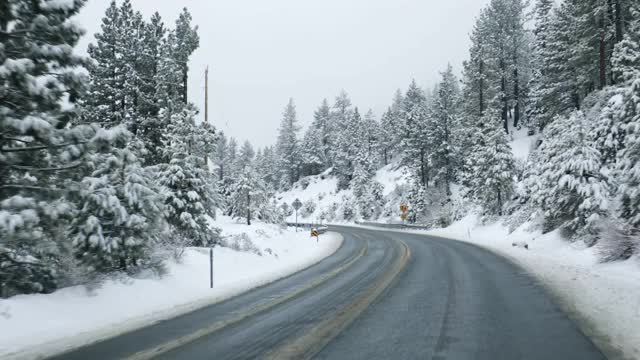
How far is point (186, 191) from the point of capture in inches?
803

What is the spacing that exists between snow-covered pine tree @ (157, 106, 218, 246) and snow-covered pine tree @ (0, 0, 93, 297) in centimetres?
1004

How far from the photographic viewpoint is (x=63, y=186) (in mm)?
8898

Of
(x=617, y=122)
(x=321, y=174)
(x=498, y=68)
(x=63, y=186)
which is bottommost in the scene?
(x=63, y=186)

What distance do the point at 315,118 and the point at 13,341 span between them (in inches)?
4065

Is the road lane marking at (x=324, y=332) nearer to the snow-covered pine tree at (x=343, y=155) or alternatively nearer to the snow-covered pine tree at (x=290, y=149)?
the snow-covered pine tree at (x=343, y=155)

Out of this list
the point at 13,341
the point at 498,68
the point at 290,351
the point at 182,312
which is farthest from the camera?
the point at 498,68

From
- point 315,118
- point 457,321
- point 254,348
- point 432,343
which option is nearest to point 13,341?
point 254,348

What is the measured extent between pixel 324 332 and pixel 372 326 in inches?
35.3

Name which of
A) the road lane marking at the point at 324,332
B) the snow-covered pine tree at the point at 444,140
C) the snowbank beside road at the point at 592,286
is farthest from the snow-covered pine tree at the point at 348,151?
the road lane marking at the point at 324,332

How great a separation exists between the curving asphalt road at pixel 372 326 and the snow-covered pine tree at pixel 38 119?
2498 mm

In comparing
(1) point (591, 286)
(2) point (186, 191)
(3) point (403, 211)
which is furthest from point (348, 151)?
(1) point (591, 286)

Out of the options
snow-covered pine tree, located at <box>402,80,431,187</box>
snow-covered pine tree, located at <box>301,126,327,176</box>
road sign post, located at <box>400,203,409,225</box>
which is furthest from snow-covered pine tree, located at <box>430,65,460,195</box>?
snow-covered pine tree, located at <box>301,126,327,176</box>

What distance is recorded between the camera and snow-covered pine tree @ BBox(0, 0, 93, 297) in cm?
796

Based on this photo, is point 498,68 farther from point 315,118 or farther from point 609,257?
point 315,118
